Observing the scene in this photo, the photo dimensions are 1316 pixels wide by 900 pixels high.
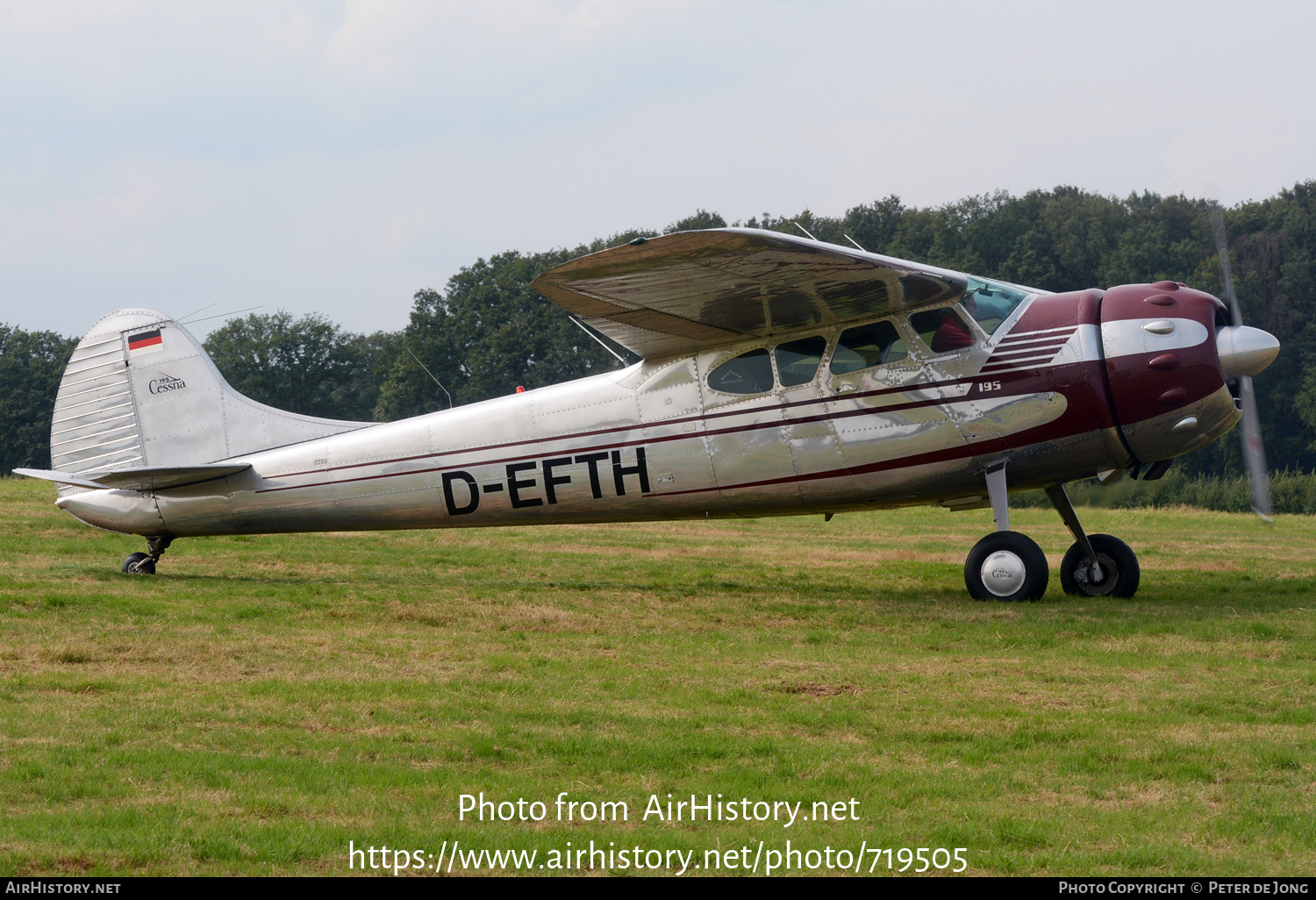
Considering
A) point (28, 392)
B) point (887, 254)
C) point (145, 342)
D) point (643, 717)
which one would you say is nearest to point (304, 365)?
point (28, 392)

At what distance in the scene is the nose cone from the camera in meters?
10.3

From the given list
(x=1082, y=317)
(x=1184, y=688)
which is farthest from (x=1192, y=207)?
(x=1184, y=688)

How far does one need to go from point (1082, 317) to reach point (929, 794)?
6.69m

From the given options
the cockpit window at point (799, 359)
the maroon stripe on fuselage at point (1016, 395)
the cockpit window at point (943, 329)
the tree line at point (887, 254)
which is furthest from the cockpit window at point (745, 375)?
the tree line at point (887, 254)

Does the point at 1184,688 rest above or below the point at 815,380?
below

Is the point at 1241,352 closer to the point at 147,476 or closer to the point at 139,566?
the point at 147,476

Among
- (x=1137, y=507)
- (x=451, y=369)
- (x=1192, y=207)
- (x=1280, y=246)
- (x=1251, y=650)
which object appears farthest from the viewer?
(x=451, y=369)

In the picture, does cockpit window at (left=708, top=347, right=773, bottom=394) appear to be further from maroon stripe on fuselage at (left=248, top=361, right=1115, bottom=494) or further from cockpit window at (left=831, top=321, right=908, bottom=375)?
cockpit window at (left=831, top=321, right=908, bottom=375)

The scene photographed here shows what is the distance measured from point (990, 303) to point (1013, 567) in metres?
2.50

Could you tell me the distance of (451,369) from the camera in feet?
208

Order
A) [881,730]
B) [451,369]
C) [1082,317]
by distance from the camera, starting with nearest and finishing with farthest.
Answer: [881,730], [1082,317], [451,369]

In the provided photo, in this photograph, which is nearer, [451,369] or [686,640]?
[686,640]

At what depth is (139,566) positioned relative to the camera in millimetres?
12664

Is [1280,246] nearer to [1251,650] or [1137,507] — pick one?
[1137,507]
